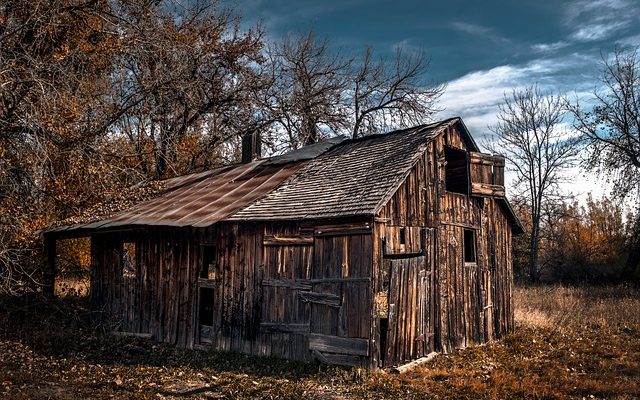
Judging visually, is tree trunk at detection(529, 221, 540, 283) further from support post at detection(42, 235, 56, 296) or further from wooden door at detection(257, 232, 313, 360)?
support post at detection(42, 235, 56, 296)

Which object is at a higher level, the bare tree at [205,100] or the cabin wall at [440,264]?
the bare tree at [205,100]

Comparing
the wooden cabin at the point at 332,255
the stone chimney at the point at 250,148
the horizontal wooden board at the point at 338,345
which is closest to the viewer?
the horizontal wooden board at the point at 338,345

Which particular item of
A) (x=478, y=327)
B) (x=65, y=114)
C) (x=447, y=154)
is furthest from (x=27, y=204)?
(x=478, y=327)

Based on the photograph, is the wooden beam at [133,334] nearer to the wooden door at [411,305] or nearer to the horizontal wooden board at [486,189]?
the wooden door at [411,305]

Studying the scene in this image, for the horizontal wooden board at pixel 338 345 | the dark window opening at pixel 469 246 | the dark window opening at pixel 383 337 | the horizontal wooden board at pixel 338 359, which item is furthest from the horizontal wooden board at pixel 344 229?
the dark window opening at pixel 469 246

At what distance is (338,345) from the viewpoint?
11742 mm

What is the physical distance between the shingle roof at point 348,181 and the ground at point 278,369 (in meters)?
3.28

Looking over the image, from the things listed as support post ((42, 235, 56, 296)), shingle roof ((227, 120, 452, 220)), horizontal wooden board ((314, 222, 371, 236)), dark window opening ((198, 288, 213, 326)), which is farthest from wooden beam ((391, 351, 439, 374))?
support post ((42, 235, 56, 296))

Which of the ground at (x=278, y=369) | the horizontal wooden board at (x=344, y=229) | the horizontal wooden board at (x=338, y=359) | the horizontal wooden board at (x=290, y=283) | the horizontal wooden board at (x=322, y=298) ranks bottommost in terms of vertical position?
the ground at (x=278, y=369)

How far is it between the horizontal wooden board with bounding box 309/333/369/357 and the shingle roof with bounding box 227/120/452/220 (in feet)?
8.35

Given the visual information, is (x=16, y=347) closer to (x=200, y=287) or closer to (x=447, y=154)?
(x=200, y=287)

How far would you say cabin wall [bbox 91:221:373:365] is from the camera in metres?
11.8

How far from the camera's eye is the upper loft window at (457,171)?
15.7m

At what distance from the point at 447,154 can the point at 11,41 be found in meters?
11.7
